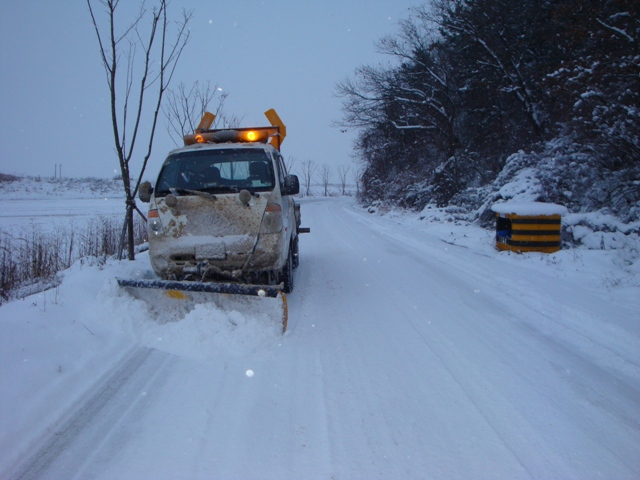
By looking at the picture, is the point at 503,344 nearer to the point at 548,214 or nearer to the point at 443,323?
the point at 443,323

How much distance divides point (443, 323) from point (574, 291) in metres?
2.38

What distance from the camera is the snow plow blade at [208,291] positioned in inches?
160

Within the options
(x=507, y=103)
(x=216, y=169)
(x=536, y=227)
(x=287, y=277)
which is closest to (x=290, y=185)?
(x=216, y=169)

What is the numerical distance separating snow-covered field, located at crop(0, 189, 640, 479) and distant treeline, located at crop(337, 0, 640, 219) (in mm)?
5672

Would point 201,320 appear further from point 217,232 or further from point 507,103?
point 507,103

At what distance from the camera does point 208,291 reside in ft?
13.8

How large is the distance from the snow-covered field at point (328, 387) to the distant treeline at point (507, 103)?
18.6 ft

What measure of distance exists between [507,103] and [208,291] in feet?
58.5

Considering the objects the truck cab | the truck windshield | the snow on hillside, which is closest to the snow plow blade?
the truck cab

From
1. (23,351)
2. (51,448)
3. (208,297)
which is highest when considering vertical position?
(208,297)

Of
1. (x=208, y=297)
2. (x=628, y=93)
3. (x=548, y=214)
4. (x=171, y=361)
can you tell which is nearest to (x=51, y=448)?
(x=171, y=361)

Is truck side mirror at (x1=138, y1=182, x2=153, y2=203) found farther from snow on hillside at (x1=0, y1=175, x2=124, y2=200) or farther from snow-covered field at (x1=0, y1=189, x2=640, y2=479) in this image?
snow on hillside at (x1=0, y1=175, x2=124, y2=200)

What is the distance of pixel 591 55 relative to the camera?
393 inches

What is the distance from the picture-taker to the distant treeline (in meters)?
9.30
